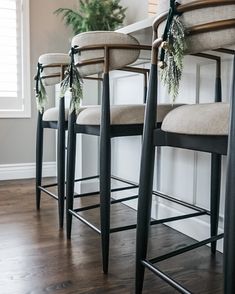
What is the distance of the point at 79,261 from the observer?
1.52 metres

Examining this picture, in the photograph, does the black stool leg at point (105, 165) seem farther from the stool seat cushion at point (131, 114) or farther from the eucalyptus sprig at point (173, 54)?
the eucalyptus sprig at point (173, 54)

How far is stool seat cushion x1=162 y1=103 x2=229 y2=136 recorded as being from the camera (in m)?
0.89

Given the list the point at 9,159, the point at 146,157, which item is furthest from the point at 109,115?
the point at 9,159

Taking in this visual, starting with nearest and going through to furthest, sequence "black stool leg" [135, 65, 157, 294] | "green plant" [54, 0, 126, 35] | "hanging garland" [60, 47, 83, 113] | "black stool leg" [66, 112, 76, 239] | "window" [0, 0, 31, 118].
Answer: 1. "black stool leg" [135, 65, 157, 294]
2. "hanging garland" [60, 47, 83, 113]
3. "black stool leg" [66, 112, 76, 239]
4. "green plant" [54, 0, 126, 35]
5. "window" [0, 0, 31, 118]

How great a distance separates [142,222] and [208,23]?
1.99 feet

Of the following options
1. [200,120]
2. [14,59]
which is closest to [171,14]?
[200,120]

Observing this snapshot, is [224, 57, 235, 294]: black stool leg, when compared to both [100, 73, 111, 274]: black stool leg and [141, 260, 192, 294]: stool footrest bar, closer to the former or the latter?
[141, 260, 192, 294]: stool footrest bar

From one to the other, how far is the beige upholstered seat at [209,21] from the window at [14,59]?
2528 millimetres

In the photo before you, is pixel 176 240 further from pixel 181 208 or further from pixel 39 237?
pixel 39 237

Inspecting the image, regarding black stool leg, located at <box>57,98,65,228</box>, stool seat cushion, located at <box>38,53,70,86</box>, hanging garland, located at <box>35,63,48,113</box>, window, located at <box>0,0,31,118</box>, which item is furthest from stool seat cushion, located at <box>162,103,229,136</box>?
window, located at <box>0,0,31,118</box>

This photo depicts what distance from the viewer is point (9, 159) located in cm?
331

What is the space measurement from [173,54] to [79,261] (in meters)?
0.96

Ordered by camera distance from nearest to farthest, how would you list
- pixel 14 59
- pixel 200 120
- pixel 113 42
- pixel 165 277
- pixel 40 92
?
pixel 200 120 → pixel 165 277 → pixel 113 42 → pixel 40 92 → pixel 14 59

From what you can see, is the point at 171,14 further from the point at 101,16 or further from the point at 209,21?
the point at 101,16
